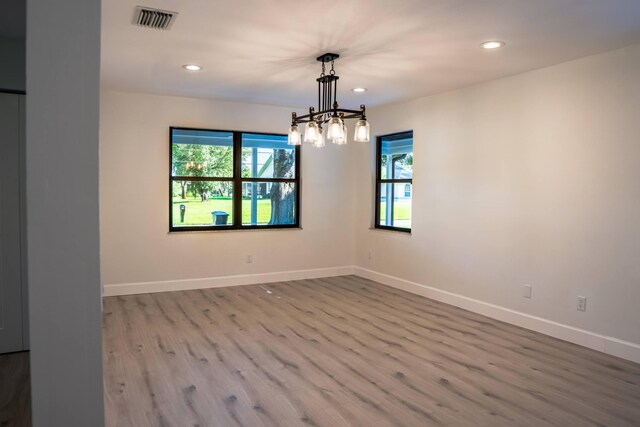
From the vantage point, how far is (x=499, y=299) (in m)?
4.65

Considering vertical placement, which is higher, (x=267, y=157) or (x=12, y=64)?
(x=12, y=64)

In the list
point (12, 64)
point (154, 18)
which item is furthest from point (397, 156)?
point (12, 64)

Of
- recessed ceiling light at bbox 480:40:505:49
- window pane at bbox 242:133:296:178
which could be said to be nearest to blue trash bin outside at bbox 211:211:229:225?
window pane at bbox 242:133:296:178

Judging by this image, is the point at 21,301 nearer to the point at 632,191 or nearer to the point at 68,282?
the point at 68,282

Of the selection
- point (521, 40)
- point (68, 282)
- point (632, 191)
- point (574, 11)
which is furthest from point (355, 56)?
point (68, 282)

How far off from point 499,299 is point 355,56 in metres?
2.78

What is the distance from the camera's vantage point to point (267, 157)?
6375mm

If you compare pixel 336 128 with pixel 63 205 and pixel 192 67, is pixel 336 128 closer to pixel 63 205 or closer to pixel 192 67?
pixel 192 67

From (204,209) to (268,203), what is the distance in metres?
0.89

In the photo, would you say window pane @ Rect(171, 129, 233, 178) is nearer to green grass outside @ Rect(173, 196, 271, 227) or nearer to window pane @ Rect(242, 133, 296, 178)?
window pane @ Rect(242, 133, 296, 178)

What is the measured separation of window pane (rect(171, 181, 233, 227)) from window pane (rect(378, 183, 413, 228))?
6.97 ft

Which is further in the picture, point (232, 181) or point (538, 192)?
point (232, 181)

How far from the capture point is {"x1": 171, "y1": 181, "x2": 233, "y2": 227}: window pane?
5.86m

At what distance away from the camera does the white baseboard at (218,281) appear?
18.1 feet
